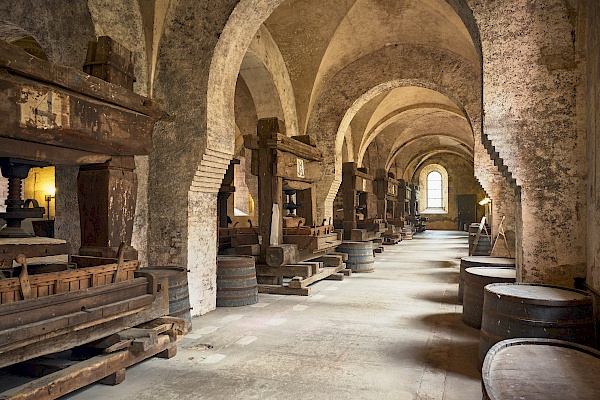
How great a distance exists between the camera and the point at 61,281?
125 inches

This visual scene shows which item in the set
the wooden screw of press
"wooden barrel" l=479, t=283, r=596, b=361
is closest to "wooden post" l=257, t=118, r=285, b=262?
"wooden barrel" l=479, t=283, r=596, b=361

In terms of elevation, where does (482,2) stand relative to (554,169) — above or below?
above

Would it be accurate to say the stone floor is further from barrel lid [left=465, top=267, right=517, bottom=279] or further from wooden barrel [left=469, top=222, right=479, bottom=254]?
wooden barrel [left=469, top=222, right=479, bottom=254]

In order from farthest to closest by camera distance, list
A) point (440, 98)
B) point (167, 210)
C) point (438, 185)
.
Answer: point (438, 185) → point (440, 98) → point (167, 210)

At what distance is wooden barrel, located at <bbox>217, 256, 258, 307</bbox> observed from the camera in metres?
6.77

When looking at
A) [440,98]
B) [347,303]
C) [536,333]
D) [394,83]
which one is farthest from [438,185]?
[536,333]

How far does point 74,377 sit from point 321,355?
230 centimetres

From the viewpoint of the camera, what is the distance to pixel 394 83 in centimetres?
1202

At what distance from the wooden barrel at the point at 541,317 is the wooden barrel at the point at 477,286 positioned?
4.23 ft

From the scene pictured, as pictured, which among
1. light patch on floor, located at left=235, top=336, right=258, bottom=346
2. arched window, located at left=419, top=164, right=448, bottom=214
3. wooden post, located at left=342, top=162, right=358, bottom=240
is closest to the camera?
light patch on floor, located at left=235, top=336, right=258, bottom=346

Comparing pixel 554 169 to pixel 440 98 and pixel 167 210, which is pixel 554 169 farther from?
pixel 440 98

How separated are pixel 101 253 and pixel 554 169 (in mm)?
4616

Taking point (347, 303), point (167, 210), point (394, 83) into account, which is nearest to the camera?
point (167, 210)

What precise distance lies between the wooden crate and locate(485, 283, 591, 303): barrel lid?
3.28 metres
